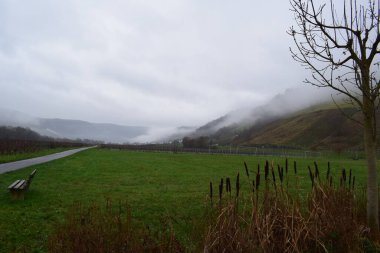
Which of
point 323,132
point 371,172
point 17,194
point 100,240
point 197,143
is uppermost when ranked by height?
point 323,132

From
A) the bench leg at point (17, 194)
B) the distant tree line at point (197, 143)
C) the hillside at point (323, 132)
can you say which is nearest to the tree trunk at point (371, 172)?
the bench leg at point (17, 194)

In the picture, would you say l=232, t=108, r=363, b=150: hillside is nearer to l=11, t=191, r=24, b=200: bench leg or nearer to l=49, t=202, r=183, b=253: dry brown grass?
l=11, t=191, r=24, b=200: bench leg

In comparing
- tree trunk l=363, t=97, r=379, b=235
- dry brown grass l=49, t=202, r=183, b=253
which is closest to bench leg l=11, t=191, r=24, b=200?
dry brown grass l=49, t=202, r=183, b=253

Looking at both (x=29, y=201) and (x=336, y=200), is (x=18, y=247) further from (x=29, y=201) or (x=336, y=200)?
(x=336, y=200)

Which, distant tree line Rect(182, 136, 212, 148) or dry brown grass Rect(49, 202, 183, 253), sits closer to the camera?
dry brown grass Rect(49, 202, 183, 253)

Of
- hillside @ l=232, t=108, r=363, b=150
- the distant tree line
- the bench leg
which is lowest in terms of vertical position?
the bench leg

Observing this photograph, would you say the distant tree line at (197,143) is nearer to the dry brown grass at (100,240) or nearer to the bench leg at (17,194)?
the bench leg at (17,194)

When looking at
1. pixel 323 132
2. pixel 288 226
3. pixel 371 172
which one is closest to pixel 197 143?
pixel 323 132

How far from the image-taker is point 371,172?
271 inches

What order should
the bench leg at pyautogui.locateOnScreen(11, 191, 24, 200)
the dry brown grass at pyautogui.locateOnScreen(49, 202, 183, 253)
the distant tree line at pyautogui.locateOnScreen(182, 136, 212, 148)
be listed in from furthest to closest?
1. the distant tree line at pyautogui.locateOnScreen(182, 136, 212, 148)
2. the bench leg at pyautogui.locateOnScreen(11, 191, 24, 200)
3. the dry brown grass at pyautogui.locateOnScreen(49, 202, 183, 253)

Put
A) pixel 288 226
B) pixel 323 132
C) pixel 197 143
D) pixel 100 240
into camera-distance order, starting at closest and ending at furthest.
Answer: pixel 100 240, pixel 288 226, pixel 197 143, pixel 323 132

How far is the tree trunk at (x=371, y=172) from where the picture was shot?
271 inches

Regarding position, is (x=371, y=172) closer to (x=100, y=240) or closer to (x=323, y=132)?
(x=100, y=240)

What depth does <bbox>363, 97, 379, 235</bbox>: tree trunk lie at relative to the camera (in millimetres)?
6883
